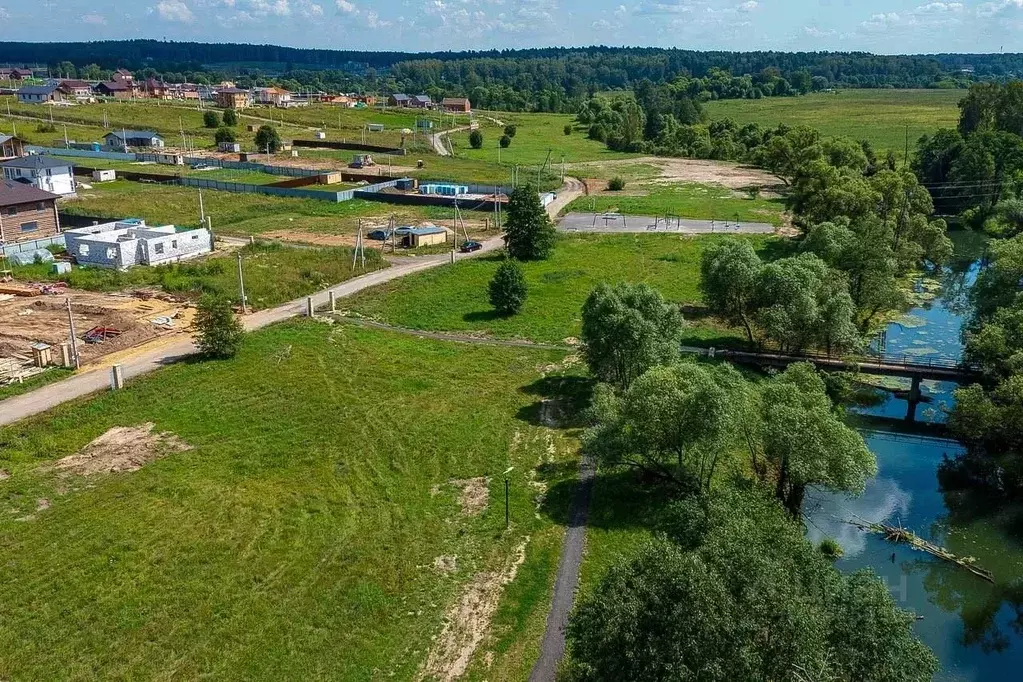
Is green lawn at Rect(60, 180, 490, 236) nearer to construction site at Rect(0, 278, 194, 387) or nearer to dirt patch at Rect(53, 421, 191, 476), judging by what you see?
construction site at Rect(0, 278, 194, 387)

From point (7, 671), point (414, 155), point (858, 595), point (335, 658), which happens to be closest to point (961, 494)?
point (858, 595)

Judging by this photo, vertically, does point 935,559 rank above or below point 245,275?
below

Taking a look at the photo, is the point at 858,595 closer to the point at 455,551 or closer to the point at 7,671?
the point at 455,551

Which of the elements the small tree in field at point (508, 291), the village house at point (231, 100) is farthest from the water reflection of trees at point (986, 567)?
the village house at point (231, 100)

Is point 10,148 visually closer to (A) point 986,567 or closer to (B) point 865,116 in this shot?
(A) point 986,567

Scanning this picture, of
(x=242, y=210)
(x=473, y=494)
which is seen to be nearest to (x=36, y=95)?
(x=242, y=210)

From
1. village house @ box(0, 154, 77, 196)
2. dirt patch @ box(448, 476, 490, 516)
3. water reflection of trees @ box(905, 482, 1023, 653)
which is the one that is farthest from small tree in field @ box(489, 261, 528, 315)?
village house @ box(0, 154, 77, 196)
